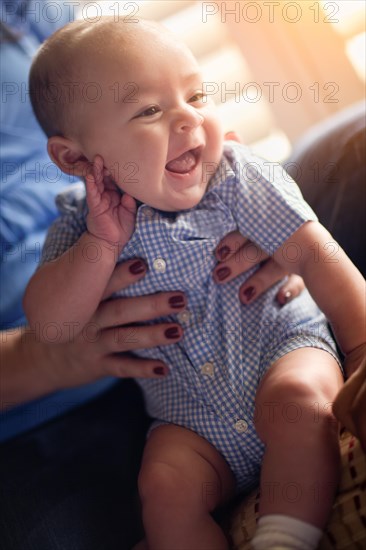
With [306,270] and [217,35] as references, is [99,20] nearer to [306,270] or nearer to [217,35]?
[306,270]

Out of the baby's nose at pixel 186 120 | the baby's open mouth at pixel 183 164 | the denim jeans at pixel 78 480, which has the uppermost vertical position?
the baby's nose at pixel 186 120

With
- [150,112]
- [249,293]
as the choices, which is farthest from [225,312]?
[150,112]

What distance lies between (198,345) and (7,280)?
480 millimetres

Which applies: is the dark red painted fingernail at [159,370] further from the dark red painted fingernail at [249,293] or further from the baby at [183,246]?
the dark red painted fingernail at [249,293]

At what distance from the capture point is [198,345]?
42.1 inches

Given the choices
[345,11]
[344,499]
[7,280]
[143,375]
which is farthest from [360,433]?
[345,11]

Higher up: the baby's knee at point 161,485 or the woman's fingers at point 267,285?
the woman's fingers at point 267,285

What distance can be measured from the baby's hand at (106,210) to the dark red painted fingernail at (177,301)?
13 cm

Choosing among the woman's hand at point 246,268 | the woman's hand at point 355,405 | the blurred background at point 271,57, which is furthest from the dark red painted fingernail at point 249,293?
the blurred background at point 271,57

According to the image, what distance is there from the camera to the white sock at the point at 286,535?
75cm

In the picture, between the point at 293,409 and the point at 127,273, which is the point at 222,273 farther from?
the point at 293,409

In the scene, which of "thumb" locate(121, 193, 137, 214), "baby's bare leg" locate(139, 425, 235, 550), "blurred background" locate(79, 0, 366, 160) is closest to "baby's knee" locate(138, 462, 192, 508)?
"baby's bare leg" locate(139, 425, 235, 550)

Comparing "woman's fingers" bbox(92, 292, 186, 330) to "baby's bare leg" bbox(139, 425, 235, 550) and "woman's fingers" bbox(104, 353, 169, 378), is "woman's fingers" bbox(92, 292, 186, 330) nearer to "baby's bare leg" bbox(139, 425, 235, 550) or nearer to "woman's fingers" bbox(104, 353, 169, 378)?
"woman's fingers" bbox(104, 353, 169, 378)

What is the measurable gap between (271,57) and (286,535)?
1748 millimetres
